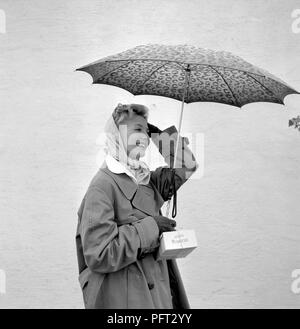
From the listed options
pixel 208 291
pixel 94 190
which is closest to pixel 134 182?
pixel 94 190

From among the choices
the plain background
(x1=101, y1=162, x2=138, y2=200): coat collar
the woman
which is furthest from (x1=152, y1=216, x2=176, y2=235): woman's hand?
the plain background

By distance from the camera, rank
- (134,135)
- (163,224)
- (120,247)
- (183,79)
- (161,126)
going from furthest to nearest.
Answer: (161,126) → (183,79) → (134,135) → (163,224) → (120,247)

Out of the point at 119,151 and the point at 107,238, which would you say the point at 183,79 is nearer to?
the point at 119,151

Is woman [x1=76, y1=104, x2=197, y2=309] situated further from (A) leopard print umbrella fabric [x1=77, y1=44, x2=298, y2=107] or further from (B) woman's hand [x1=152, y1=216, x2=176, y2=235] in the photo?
(A) leopard print umbrella fabric [x1=77, y1=44, x2=298, y2=107]

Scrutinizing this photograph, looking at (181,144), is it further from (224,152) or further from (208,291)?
(208,291)

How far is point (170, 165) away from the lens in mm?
2842

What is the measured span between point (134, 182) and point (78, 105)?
1607mm

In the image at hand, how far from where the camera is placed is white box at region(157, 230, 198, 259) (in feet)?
8.11

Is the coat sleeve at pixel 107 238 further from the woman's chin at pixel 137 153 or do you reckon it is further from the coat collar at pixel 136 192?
the woman's chin at pixel 137 153

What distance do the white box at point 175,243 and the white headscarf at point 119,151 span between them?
12.6 inches

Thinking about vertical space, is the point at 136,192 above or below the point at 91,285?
above

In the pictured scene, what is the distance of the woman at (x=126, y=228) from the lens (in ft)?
7.97

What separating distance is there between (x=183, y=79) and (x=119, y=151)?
505 mm

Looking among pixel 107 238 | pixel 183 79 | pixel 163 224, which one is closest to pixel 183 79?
pixel 183 79
